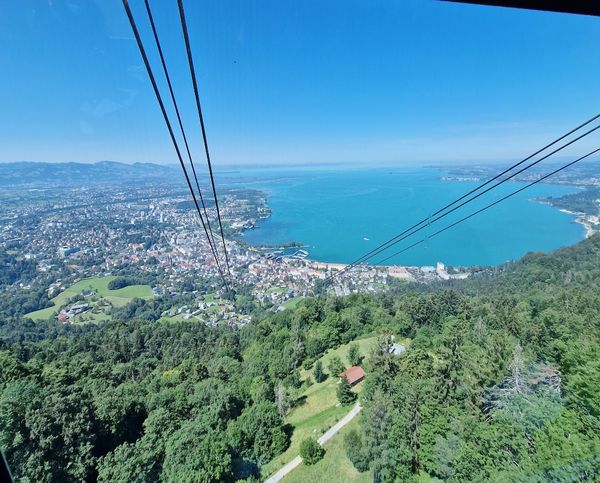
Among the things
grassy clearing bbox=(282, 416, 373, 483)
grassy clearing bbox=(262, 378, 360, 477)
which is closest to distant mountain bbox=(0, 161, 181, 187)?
grassy clearing bbox=(262, 378, 360, 477)

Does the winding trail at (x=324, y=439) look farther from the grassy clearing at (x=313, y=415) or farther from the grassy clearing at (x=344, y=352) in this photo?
the grassy clearing at (x=344, y=352)

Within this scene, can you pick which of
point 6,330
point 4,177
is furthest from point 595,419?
point 4,177

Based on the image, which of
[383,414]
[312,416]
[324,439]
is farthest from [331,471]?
[312,416]

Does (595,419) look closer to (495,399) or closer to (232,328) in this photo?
(495,399)

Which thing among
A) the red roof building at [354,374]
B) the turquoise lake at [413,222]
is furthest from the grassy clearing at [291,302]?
the red roof building at [354,374]

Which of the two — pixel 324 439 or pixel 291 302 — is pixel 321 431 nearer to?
pixel 324 439
